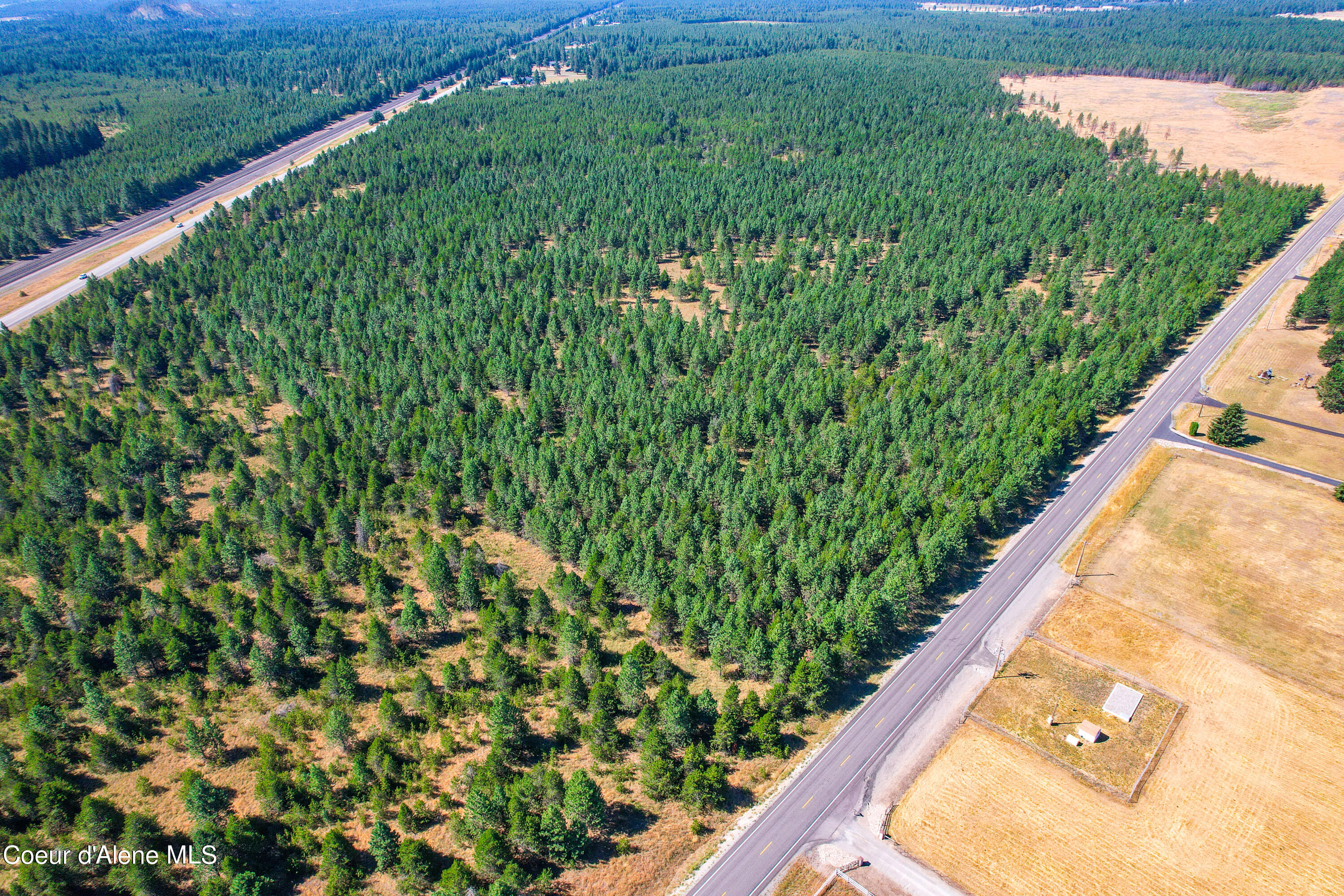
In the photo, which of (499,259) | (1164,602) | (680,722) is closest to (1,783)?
(680,722)

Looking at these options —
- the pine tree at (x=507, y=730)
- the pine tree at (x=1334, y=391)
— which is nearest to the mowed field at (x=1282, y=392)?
the pine tree at (x=1334, y=391)

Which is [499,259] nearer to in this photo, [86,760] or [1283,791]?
[86,760]

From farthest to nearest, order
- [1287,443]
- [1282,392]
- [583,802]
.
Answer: [1282,392] < [1287,443] < [583,802]

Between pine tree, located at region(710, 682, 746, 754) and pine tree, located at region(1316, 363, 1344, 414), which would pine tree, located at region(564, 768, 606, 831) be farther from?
pine tree, located at region(1316, 363, 1344, 414)

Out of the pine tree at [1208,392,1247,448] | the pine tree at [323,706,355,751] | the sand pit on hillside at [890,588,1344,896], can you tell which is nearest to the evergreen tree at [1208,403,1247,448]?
the pine tree at [1208,392,1247,448]

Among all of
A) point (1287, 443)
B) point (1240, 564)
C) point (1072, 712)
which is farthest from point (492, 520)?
point (1287, 443)

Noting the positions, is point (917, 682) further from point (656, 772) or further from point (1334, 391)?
point (1334, 391)

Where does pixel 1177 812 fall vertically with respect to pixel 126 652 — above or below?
below
